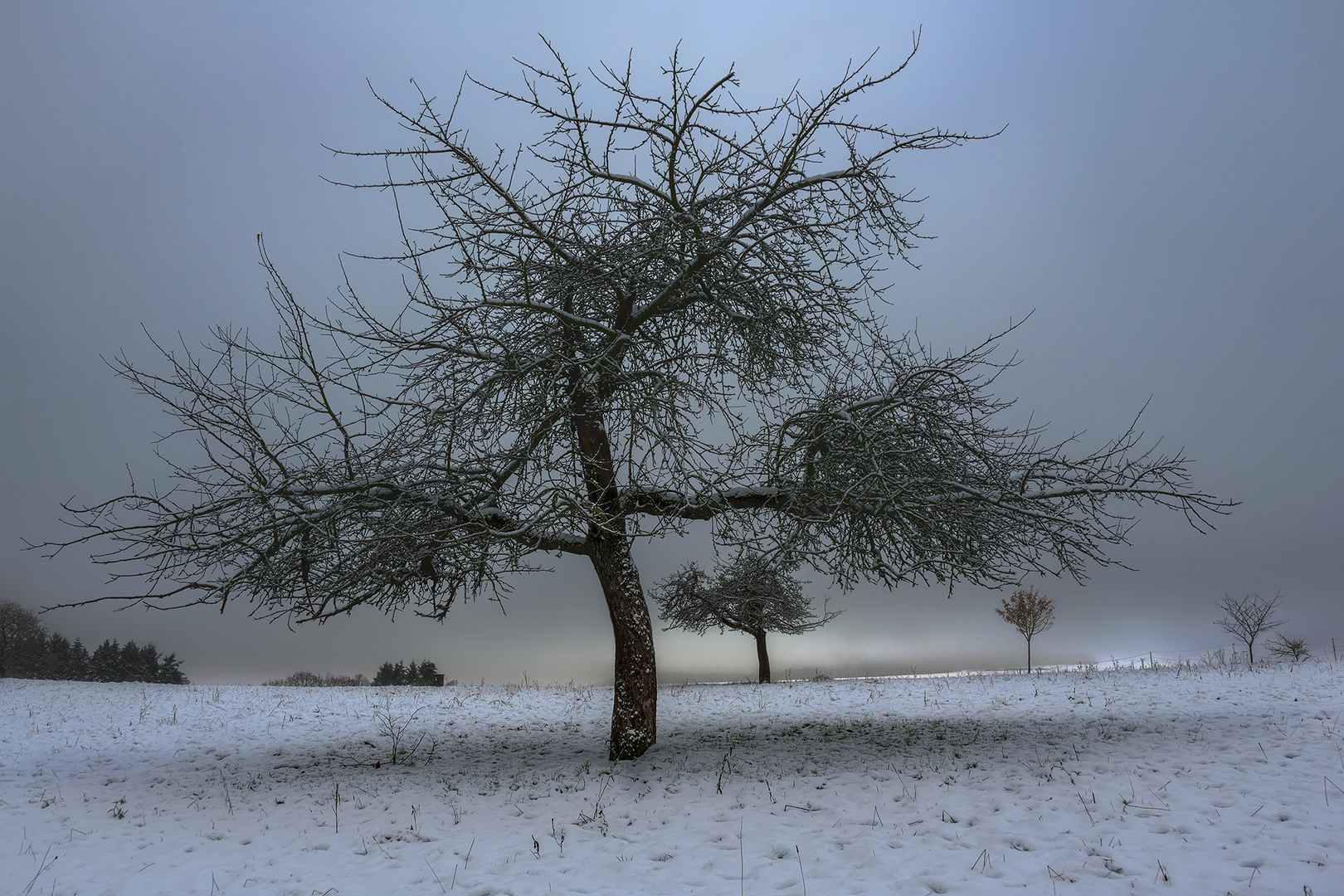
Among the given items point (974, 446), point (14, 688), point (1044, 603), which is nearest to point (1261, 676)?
point (974, 446)

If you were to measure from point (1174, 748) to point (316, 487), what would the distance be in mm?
10370

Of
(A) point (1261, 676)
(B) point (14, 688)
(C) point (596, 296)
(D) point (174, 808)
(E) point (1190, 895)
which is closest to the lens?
(E) point (1190, 895)

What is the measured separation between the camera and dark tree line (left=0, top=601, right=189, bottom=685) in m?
28.7

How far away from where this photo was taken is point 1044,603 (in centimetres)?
2584

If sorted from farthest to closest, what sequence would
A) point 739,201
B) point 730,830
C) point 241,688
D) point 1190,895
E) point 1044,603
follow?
1. point 1044,603
2. point 241,688
3. point 739,201
4. point 730,830
5. point 1190,895

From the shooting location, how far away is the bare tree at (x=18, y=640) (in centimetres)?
2841

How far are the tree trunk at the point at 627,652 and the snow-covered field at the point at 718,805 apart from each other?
42 cm

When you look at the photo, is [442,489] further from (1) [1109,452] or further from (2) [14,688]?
(2) [14,688]

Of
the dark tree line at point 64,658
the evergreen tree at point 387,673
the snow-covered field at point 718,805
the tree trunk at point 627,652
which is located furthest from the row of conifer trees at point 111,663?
the tree trunk at point 627,652

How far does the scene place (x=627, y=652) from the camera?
8.81 metres

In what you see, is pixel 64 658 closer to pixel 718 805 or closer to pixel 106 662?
pixel 106 662

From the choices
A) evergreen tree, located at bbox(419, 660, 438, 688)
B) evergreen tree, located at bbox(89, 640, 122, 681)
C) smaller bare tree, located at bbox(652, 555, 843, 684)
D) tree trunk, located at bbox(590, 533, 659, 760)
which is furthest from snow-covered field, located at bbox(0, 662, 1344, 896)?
evergreen tree, located at bbox(89, 640, 122, 681)

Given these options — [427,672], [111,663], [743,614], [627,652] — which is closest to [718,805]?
[627,652]

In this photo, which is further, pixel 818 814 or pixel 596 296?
pixel 596 296
